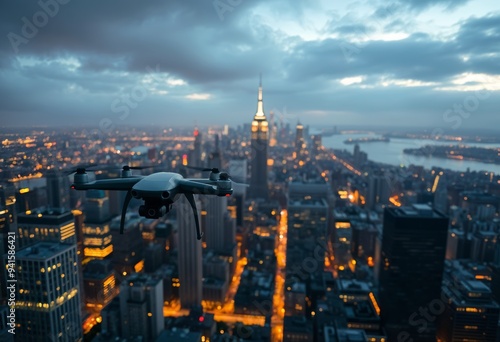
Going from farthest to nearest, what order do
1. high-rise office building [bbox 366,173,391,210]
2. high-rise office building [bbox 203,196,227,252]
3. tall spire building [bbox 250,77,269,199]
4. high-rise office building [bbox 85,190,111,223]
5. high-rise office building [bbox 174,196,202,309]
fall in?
1. tall spire building [bbox 250,77,269,199]
2. high-rise office building [bbox 366,173,391,210]
3. high-rise office building [bbox 203,196,227,252]
4. high-rise office building [bbox 85,190,111,223]
5. high-rise office building [bbox 174,196,202,309]

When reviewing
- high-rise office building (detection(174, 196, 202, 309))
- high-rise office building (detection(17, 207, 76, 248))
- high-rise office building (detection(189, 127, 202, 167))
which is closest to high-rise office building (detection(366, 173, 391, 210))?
high-rise office building (detection(189, 127, 202, 167))

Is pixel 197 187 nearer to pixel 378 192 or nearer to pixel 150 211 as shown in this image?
pixel 150 211

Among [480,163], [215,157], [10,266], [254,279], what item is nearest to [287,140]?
[215,157]

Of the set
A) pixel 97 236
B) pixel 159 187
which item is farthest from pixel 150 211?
pixel 97 236

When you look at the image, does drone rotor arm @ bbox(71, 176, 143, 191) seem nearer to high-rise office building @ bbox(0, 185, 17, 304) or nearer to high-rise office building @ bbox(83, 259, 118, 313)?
high-rise office building @ bbox(0, 185, 17, 304)

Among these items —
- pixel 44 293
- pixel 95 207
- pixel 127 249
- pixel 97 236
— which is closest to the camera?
pixel 44 293

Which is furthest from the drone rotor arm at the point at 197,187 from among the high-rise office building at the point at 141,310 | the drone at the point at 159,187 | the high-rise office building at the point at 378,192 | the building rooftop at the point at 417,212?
the high-rise office building at the point at 378,192
